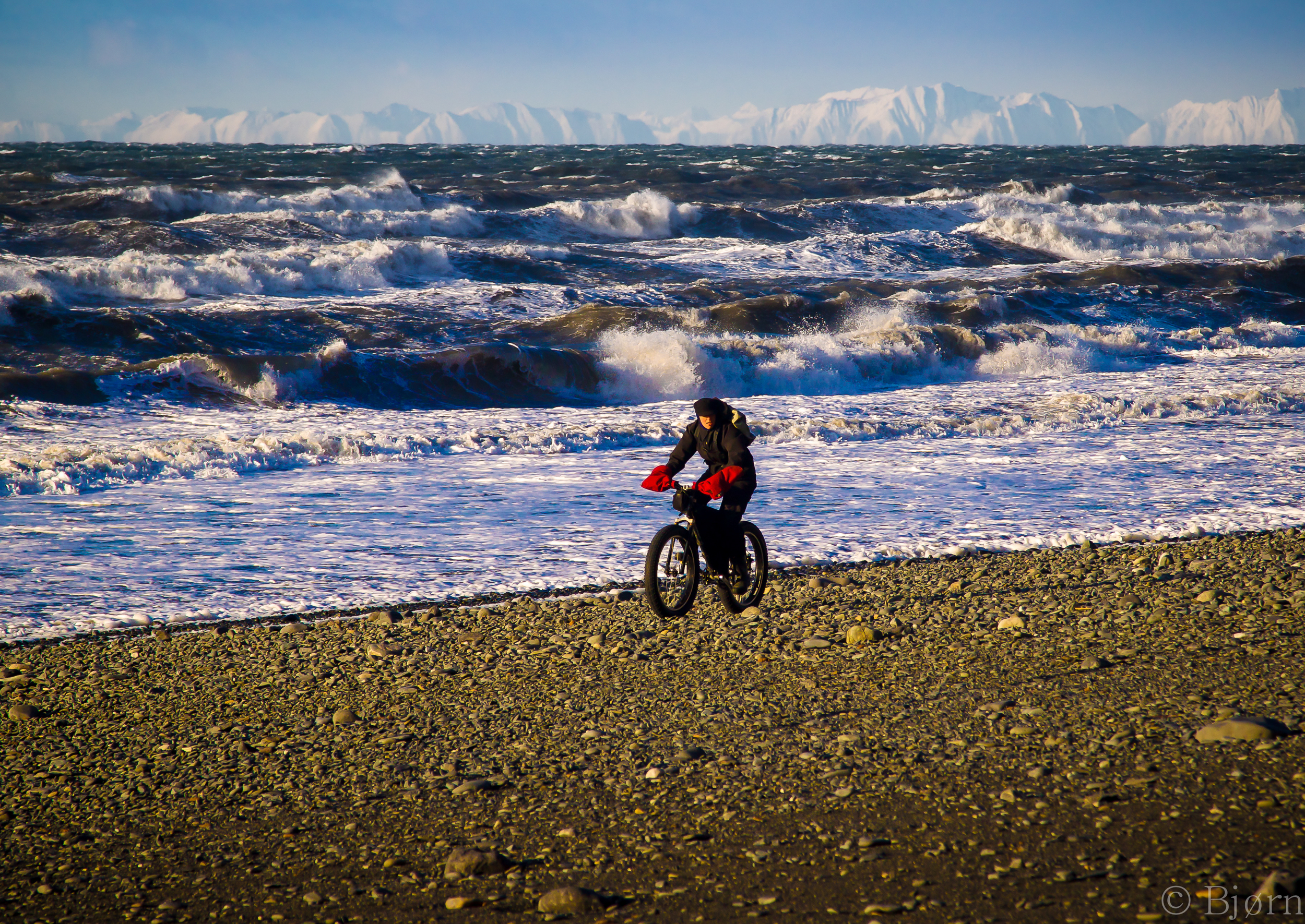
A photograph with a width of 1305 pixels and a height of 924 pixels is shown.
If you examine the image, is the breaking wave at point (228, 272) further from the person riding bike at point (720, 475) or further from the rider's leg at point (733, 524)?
the rider's leg at point (733, 524)

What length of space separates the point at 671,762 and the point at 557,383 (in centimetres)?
1249

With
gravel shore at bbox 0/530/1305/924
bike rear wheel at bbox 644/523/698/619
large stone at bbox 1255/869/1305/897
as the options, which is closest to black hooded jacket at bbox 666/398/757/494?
bike rear wheel at bbox 644/523/698/619

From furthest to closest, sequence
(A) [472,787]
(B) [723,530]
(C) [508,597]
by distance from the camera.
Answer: (C) [508,597] → (B) [723,530] → (A) [472,787]

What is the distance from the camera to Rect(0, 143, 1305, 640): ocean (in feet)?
25.8

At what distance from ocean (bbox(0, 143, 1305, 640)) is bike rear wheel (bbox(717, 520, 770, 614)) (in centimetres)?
104

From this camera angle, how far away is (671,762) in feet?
13.6

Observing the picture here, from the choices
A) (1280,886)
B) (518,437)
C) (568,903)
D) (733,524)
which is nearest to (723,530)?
(733,524)

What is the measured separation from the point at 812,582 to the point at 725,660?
5.11 feet

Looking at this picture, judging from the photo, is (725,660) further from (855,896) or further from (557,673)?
(855,896)

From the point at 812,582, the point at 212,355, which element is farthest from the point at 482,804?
the point at 212,355

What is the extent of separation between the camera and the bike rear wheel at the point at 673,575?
19.3 feet

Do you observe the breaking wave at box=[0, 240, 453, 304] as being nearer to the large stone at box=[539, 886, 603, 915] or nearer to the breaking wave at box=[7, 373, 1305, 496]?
the breaking wave at box=[7, 373, 1305, 496]

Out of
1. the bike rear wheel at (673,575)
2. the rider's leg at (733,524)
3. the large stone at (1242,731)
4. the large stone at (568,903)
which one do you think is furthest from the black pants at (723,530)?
the large stone at (568,903)

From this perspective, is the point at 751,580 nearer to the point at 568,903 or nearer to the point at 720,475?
the point at 720,475
